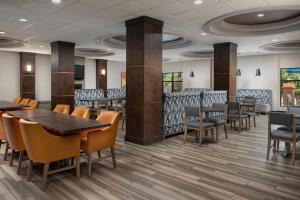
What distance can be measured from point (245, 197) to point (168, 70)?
13.5m

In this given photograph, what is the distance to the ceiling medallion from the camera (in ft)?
18.4

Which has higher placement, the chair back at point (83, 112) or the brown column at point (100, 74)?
the brown column at point (100, 74)

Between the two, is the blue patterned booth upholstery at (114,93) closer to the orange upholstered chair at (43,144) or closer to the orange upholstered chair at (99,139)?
the orange upholstered chair at (99,139)

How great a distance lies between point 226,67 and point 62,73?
580cm

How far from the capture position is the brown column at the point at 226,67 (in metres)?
8.35

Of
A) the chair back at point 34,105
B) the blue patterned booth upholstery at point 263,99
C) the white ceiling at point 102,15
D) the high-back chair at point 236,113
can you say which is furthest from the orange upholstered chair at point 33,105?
the blue patterned booth upholstery at point 263,99

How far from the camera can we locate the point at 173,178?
3422 mm

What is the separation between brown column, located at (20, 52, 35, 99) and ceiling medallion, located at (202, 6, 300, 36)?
333 inches

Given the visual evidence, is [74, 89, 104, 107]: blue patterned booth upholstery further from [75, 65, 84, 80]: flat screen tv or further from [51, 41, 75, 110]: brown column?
[75, 65, 84, 80]: flat screen tv

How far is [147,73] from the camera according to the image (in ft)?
17.4

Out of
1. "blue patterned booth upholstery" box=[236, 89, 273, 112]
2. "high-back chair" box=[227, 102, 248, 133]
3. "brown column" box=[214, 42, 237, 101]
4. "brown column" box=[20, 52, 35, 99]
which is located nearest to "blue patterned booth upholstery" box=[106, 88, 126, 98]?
"brown column" box=[20, 52, 35, 99]

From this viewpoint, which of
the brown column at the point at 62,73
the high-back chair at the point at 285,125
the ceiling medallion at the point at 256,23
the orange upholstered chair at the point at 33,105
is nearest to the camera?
the high-back chair at the point at 285,125

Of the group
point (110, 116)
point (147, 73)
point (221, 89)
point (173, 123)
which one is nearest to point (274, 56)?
point (221, 89)

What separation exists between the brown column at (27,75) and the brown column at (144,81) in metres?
7.49
